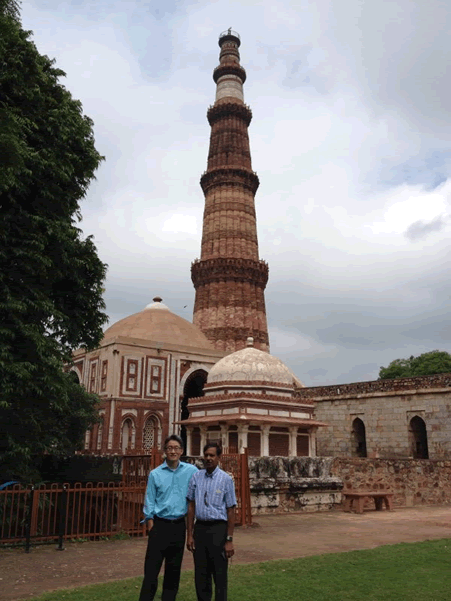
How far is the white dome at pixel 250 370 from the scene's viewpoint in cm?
1791

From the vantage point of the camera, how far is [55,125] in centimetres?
1080

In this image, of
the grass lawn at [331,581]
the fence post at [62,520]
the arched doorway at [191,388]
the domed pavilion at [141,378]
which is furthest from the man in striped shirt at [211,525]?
the arched doorway at [191,388]

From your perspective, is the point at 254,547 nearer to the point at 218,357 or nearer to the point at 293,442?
the point at 293,442

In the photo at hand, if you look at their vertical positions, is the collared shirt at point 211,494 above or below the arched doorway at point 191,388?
below

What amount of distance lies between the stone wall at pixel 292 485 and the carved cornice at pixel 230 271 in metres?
17.7

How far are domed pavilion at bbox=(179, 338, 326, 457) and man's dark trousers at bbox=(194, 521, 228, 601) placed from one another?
11867 mm

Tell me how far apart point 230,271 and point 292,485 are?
18.8 m

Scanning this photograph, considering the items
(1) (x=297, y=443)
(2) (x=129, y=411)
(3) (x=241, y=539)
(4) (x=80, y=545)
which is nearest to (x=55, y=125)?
(4) (x=80, y=545)

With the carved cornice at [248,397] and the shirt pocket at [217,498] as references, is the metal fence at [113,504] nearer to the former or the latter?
the shirt pocket at [217,498]

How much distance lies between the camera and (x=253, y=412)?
16453mm

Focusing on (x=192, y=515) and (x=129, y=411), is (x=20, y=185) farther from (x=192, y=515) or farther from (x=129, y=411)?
(x=129, y=411)

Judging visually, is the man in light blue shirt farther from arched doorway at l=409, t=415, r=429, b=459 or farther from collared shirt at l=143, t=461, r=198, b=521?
arched doorway at l=409, t=415, r=429, b=459

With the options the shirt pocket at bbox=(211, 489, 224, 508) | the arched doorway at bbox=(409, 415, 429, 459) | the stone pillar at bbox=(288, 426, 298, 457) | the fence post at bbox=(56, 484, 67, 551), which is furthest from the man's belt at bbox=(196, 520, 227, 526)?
the arched doorway at bbox=(409, 415, 429, 459)

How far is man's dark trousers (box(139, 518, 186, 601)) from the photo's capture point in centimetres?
398
